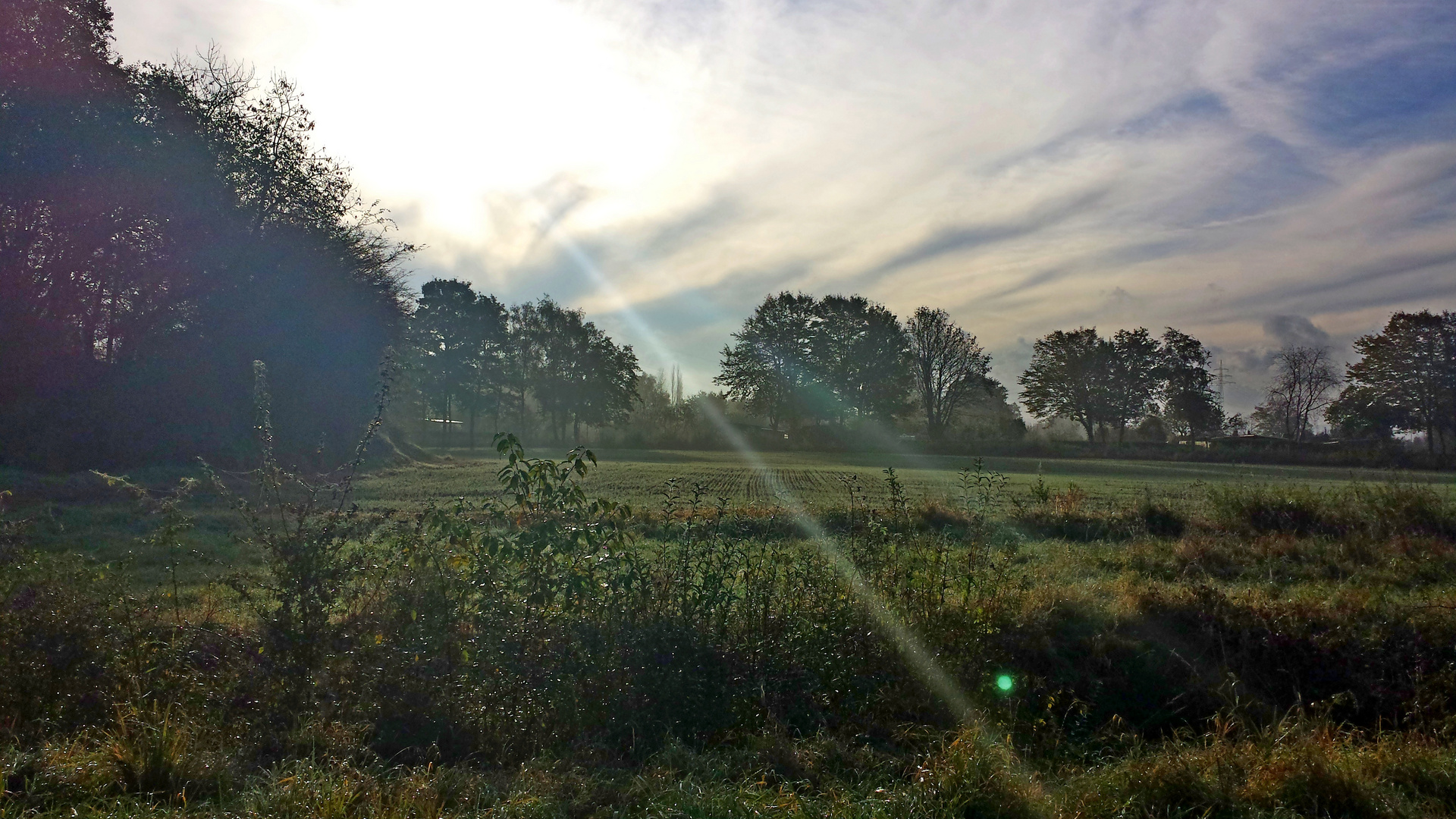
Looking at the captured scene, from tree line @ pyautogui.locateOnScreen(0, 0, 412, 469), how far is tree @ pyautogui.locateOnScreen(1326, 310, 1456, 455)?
228 ft

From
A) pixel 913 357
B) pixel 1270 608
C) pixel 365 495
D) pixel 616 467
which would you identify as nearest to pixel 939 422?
pixel 913 357

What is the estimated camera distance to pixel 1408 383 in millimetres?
60062

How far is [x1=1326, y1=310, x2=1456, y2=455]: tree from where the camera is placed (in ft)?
190

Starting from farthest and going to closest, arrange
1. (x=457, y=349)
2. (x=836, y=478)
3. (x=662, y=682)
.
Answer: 1. (x=457, y=349)
2. (x=836, y=478)
3. (x=662, y=682)

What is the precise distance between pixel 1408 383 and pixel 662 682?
2955 inches

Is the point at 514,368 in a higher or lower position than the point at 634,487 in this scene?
higher

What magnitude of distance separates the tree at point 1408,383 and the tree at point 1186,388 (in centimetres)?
1290

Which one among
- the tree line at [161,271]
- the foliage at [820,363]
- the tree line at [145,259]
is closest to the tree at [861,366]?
the foliage at [820,363]

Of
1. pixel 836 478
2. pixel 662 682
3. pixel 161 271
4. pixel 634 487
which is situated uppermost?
pixel 161 271

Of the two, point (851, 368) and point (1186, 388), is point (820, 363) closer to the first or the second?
point (851, 368)

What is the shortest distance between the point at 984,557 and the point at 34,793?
8.15 metres

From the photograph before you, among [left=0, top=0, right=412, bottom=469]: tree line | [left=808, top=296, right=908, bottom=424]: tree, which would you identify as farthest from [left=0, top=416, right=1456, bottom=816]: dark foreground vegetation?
[left=808, top=296, right=908, bottom=424]: tree

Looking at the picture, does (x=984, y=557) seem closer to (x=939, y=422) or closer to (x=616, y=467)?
(x=616, y=467)

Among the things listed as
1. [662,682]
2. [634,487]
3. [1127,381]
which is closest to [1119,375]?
[1127,381]
